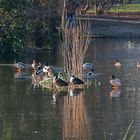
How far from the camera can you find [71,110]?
19.4 metres

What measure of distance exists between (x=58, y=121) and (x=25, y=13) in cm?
1699

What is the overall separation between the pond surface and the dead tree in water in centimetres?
77

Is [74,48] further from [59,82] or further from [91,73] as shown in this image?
[91,73]

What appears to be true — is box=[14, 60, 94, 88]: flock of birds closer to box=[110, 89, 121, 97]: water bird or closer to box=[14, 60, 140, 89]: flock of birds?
box=[14, 60, 140, 89]: flock of birds

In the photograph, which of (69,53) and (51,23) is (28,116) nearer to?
(69,53)

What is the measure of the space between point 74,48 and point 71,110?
10.9ft

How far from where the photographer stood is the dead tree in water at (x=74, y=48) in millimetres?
22391

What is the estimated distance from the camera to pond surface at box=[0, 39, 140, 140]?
16328mm

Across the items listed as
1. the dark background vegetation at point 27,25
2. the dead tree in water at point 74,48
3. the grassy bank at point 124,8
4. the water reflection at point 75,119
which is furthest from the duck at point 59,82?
the grassy bank at point 124,8

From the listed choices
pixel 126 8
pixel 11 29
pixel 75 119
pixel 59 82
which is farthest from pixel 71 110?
pixel 126 8

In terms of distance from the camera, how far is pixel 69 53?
76.9 feet

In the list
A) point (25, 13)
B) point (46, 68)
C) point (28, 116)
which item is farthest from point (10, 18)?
point (28, 116)

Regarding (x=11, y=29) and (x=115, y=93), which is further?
(x=11, y=29)

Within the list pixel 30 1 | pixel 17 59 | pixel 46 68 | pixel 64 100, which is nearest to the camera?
pixel 64 100
